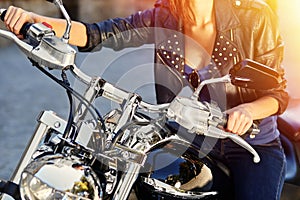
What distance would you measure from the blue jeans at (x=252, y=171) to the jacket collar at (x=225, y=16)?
1.14 ft

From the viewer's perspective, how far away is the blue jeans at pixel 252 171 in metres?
1.58

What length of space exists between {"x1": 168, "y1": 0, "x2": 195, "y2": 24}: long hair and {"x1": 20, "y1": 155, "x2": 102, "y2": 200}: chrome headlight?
758mm

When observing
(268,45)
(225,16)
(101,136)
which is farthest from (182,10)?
(101,136)

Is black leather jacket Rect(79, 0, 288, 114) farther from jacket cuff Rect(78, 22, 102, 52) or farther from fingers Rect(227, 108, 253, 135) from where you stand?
fingers Rect(227, 108, 253, 135)

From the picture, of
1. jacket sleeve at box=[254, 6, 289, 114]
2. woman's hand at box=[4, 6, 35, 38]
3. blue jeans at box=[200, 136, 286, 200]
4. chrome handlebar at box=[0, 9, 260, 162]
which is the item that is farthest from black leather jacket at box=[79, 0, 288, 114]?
chrome handlebar at box=[0, 9, 260, 162]

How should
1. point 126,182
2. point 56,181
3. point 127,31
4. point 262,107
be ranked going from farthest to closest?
1. point 127,31
2. point 262,107
3. point 126,182
4. point 56,181

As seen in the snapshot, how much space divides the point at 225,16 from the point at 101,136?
683mm

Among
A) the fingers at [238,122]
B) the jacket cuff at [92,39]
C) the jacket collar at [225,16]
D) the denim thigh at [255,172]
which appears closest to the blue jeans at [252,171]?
the denim thigh at [255,172]

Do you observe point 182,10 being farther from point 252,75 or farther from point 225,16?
point 252,75

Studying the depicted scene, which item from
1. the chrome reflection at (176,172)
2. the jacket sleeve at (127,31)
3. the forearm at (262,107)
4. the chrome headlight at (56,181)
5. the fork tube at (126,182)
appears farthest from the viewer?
the jacket sleeve at (127,31)

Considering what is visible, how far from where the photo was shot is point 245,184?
158 cm

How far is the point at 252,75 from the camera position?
1.22 meters

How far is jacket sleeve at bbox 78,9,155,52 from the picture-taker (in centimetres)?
183

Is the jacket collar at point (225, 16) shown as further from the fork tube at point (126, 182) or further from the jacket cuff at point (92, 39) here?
the fork tube at point (126, 182)
